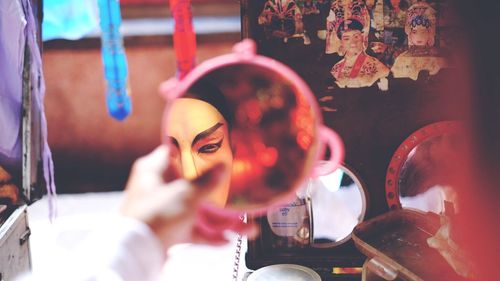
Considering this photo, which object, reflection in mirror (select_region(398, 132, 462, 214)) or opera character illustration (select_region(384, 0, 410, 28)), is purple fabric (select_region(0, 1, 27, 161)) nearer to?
opera character illustration (select_region(384, 0, 410, 28))

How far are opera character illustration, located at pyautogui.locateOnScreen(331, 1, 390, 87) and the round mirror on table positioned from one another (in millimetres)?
185

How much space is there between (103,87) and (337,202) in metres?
1.96

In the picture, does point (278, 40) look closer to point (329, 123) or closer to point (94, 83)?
point (329, 123)

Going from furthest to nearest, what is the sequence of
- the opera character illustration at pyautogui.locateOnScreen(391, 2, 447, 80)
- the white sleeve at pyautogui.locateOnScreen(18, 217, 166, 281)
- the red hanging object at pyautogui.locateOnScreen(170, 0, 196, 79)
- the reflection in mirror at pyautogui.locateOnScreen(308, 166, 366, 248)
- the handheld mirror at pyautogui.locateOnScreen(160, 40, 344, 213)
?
the reflection in mirror at pyautogui.locateOnScreen(308, 166, 366, 248) < the opera character illustration at pyautogui.locateOnScreen(391, 2, 447, 80) < the red hanging object at pyautogui.locateOnScreen(170, 0, 196, 79) < the handheld mirror at pyautogui.locateOnScreen(160, 40, 344, 213) < the white sleeve at pyautogui.locateOnScreen(18, 217, 166, 281)

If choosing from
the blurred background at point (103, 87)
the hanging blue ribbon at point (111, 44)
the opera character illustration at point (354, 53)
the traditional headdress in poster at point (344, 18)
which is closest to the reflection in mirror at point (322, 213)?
the opera character illustration at point (354, 53)

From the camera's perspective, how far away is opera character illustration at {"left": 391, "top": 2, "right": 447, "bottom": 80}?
4.37ft

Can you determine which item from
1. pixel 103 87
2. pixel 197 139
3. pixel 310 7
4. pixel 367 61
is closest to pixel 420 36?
pixel 367 61

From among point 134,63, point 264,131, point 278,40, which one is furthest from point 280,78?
point 134,63

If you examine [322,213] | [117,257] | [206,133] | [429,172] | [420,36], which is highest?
[420,36]

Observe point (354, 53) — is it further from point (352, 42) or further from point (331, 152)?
point (331, 152)

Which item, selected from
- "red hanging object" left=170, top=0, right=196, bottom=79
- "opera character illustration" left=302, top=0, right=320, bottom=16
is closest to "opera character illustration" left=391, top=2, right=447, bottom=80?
"opera character illustration" left=302, top=0, right=320, bottom=16

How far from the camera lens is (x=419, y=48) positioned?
1.36 metres

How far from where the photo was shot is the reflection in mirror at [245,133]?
72 cm

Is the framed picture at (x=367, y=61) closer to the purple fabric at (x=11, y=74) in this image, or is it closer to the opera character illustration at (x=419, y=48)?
the opera character illustration at (x=419, y=48)
